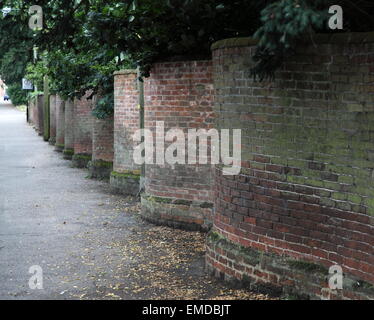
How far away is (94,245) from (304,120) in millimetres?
4539

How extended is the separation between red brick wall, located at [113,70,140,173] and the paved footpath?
903 mm

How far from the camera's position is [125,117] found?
14.4 meters

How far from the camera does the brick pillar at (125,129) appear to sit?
14156 mm

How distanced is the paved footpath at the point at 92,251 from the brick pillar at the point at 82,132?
5119mm

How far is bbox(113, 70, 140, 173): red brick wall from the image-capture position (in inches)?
556

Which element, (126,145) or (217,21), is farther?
(126,145)

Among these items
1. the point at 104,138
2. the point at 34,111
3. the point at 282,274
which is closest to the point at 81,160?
the point at 104,138

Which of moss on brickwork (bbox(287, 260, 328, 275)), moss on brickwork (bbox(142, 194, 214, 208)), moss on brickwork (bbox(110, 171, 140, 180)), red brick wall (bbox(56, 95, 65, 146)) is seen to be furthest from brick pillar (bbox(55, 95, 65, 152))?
moss on brickwork (bbox(287, 260, 328, 275))

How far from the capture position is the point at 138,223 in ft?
37.1

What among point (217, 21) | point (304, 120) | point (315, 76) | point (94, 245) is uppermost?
point (217, 21)

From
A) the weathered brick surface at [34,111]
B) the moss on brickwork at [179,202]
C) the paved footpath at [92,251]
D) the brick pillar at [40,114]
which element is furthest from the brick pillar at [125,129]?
the weathered brick surface at [34,111]

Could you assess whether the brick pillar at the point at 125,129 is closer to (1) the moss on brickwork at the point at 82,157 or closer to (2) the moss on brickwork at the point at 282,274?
(1) the moss on brickwork at the point at 82,157
